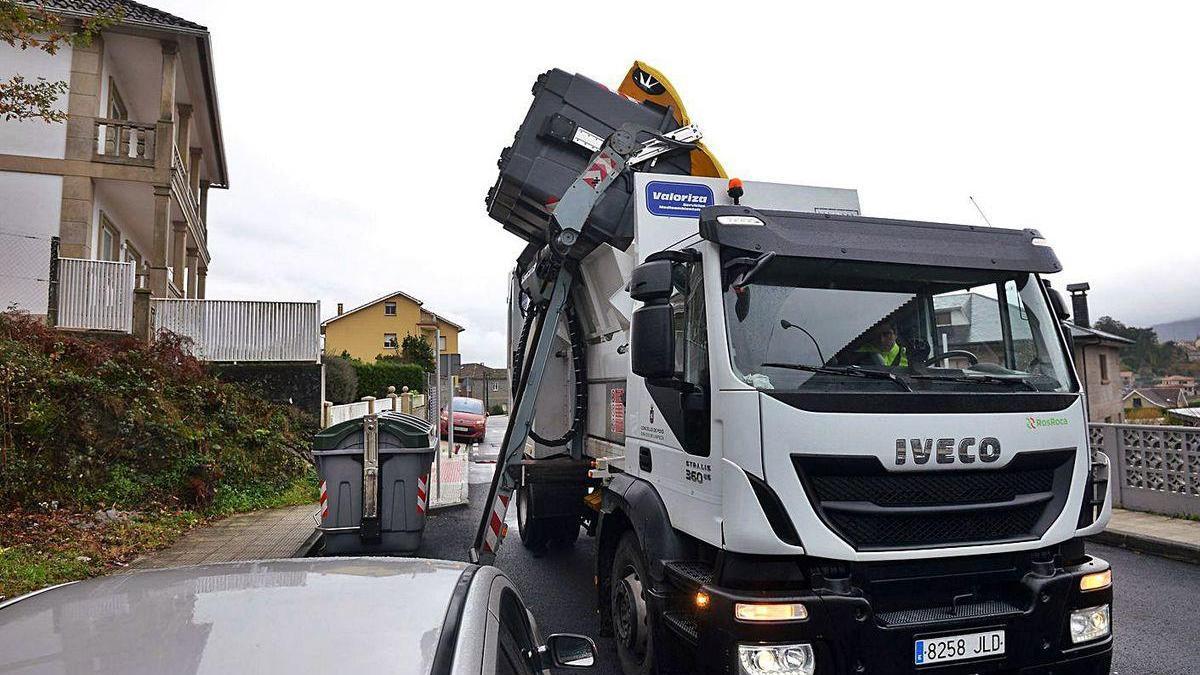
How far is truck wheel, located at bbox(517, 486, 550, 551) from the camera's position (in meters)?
7.40

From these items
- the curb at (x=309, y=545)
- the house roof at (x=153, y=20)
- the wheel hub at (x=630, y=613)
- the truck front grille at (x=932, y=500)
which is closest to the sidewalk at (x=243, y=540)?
the curb at (x=309, y=545)

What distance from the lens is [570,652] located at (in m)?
2.50

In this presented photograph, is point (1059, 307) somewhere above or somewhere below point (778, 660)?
above

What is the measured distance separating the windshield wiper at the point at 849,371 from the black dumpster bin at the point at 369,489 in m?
5.86

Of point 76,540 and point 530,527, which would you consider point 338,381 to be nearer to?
point 76,540

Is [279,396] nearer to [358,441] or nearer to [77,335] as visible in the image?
[77,335]

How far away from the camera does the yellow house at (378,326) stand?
63094 millimetres

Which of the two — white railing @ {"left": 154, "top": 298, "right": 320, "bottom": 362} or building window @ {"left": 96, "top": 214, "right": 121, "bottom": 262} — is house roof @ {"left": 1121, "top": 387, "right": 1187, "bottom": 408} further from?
building window @ {"left": 96, "top": 214, "right": 121, "bottom": 262}

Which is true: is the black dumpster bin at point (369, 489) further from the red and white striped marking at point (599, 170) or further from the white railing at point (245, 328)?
the white railing at point (245, 328)

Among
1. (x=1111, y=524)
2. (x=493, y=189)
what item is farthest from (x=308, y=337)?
(x=1111, y=524)

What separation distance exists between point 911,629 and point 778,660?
578mm

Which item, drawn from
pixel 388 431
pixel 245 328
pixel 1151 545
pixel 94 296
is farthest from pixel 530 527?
pixel 94 296

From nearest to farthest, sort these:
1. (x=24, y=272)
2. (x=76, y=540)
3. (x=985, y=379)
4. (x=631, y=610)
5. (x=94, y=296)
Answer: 1. (x=985, y=379)
2. (x=631, y=610)
3. (x=76, y=540)
4. (x=94, y=296)
5. (x=24, y=272)

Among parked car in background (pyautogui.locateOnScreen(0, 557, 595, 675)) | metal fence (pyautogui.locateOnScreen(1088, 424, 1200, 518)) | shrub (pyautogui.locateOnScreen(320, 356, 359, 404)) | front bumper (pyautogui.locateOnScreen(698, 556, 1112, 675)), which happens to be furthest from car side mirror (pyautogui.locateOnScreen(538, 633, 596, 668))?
shrub (pyautogui.locateOnScreen(320, 356, 359, 404))
